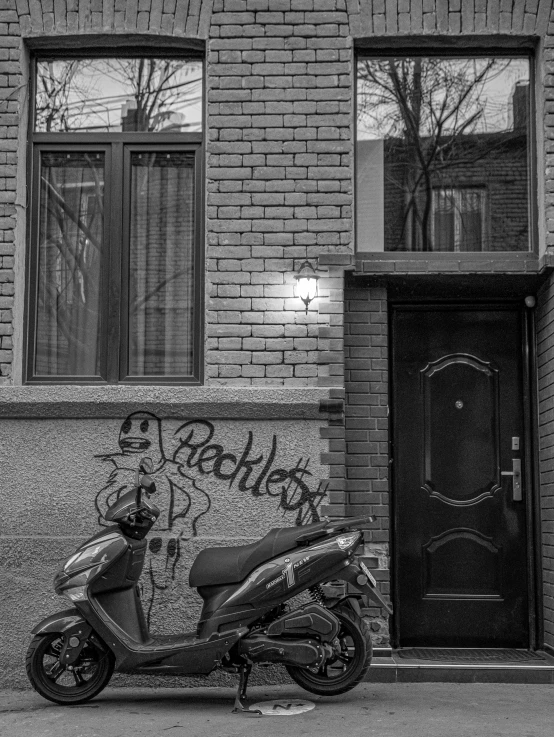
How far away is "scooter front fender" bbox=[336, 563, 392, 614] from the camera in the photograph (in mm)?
5230

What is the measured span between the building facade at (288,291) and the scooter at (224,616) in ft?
2.20

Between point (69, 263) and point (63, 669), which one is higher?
point (69, 263)

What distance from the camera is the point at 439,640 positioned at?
6684mm

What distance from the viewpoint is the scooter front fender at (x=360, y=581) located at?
17.2 feet

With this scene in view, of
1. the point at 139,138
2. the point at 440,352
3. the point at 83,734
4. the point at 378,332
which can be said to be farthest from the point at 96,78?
the point at 83,734

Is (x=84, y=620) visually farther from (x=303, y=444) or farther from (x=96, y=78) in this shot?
(x=96, y=78)

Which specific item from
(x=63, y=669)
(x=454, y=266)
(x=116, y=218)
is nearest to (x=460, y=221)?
(x=454, y=266)

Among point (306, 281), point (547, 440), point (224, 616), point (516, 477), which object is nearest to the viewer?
point (224, 616)

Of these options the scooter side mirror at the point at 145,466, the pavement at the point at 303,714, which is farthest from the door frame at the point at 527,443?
the scooter side mirror at the point at 145,466

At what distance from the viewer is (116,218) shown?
681 cm

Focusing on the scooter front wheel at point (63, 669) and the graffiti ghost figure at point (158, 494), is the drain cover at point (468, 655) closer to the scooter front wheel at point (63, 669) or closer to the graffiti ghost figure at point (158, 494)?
the graffiti ghost figure at point (158, 494)

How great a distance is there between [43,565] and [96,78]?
3.39 metres

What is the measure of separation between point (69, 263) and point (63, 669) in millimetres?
2781

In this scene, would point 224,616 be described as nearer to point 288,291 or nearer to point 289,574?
point 289,574
